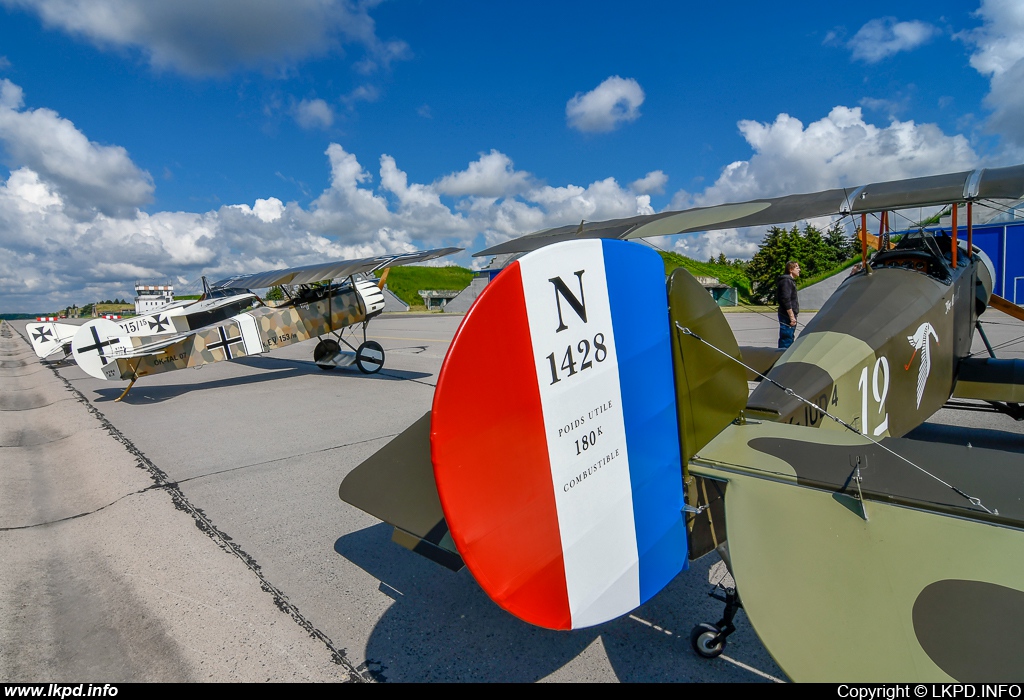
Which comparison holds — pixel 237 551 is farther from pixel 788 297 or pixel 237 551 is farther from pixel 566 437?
pixel 788 297

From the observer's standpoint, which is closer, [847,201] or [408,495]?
[408,495]

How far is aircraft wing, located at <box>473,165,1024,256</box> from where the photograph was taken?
2975 mm

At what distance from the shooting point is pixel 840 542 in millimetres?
1714

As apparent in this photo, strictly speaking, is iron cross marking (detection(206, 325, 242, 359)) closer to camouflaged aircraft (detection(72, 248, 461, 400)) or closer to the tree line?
camouflaged aircraft (detection(72, 248, 461, 400))

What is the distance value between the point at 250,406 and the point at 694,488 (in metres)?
8.42

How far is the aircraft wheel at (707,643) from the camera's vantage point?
2.40m

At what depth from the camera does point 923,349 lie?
13.4 ft

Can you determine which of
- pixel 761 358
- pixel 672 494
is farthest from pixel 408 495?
pixel 761 358

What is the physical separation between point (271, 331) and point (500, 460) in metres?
11.6

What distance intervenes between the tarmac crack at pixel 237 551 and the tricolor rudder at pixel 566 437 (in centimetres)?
133

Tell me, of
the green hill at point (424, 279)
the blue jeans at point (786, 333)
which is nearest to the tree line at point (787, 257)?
the blue jeans at point (786, 333)

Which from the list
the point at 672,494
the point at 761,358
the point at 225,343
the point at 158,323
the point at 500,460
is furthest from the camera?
the point at 158,323
